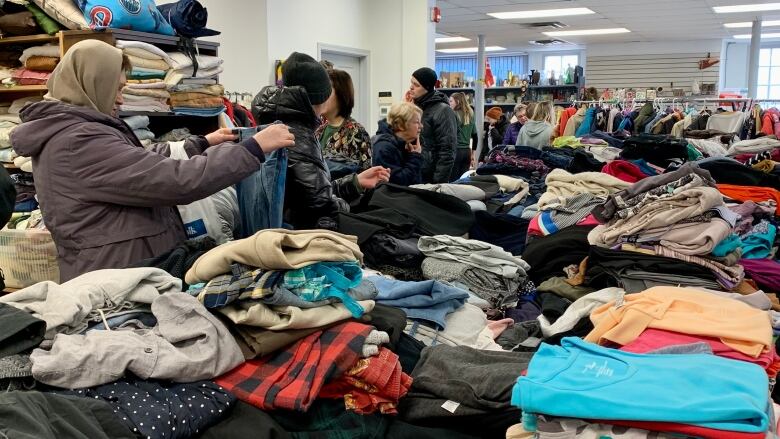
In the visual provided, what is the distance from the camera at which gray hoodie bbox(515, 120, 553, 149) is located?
22.9 ft

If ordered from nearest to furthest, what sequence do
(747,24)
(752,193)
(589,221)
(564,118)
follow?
(589,221), (752,193), (564,118), (747,24)

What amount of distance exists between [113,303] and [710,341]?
131cm

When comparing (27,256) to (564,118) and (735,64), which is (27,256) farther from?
(735,64)

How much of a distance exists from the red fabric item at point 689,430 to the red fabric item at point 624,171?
244 cm

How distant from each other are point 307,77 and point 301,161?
1.10 ft

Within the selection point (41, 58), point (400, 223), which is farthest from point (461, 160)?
point (400, 223)

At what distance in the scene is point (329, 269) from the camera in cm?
146

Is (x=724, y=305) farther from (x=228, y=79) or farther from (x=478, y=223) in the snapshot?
(x=228, y=79)

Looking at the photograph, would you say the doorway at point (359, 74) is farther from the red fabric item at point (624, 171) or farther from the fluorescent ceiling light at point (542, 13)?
the red fabric item at point (624, 171)

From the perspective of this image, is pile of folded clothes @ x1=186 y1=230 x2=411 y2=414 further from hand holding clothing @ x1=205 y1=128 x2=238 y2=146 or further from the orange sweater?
hand holding clothing @ x1=205 y1=128 x2=238 y2=146

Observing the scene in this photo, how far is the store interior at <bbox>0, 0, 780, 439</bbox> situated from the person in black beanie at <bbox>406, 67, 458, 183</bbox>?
43.0 inches

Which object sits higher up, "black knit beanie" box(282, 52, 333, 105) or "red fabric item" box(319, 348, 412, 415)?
"black knit beanie" box(282, 52, 333, 105)

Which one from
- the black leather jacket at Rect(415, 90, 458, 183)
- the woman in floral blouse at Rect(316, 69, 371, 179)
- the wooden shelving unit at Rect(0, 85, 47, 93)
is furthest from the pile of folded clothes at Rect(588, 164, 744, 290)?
the wooden shelving unit at Rect(0, 85, 47, 93)

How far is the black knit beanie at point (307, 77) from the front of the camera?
8.09ft
